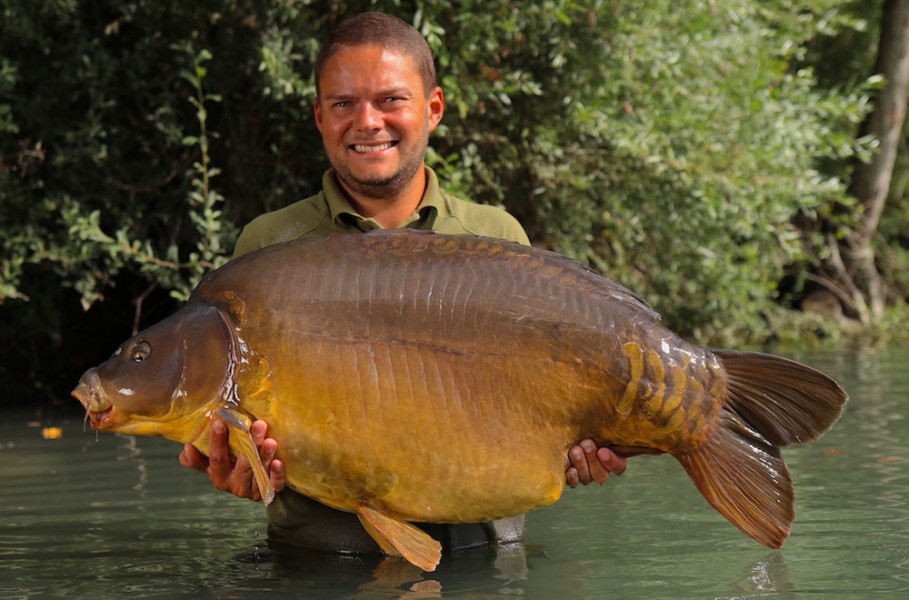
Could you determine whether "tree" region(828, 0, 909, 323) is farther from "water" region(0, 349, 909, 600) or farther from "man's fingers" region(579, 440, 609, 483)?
"man's fingers" region(579, 440, 609, 483)

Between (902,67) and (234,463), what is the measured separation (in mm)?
10822

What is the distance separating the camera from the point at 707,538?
4.00m

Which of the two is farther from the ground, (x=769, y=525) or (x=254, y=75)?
(x=254, y=75)

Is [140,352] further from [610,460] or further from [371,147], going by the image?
[610,460]

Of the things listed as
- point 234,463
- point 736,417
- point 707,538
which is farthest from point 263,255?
point 707,538

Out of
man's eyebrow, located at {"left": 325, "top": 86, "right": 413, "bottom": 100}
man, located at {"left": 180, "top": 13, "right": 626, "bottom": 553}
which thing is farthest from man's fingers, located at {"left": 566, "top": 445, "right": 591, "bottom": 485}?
man's eyebrow, located at {"left": 325, "top": 86, "right": 413, "bottom": 100}

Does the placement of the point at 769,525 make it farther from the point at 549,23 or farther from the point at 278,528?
the point at 549,23

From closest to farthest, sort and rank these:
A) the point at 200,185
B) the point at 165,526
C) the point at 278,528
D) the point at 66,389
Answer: the point at 278,528 < the point at 165,526 < the point at 200,185 < the point at 66,389

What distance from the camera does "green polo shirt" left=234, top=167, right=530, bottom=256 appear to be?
401 cm

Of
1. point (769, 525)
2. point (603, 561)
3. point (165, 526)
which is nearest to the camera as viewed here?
point (769, 525)

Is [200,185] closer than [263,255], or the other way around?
[263,255]

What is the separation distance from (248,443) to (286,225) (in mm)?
1062

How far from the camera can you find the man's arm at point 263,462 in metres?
3.25

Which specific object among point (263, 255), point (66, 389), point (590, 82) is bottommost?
point (66, 389)
